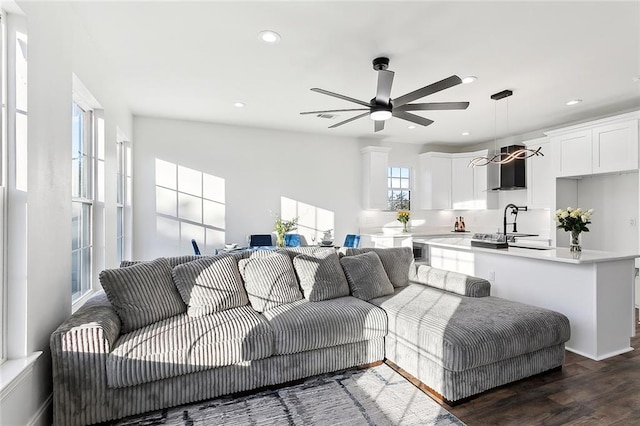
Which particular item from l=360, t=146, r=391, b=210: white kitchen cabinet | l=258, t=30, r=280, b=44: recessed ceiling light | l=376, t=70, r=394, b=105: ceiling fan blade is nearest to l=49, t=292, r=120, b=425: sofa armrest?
l=258, t=30, r=280, b=44: recessed ceiling light

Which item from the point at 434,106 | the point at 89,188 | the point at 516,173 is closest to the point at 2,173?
the point at 89,188

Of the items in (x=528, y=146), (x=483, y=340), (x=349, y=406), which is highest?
(x=528, y=146)

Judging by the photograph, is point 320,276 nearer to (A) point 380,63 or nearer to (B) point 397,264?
(B) point 397,264

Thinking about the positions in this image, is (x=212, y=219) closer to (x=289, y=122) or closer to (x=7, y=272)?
(x=289, y=122)

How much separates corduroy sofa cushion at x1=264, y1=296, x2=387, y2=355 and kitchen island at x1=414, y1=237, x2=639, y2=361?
180cm

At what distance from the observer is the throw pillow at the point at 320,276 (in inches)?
124

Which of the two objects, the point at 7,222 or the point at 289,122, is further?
the point at 289,122

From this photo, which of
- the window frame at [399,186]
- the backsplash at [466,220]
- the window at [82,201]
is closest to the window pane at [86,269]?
the window at [82,201]

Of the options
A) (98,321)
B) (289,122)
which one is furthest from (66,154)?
(289,122)

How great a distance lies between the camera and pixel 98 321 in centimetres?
216

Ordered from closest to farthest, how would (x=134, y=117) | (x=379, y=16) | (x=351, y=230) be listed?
(x=379, y=16) < (x=134, y=117) < (x=351, y=230)

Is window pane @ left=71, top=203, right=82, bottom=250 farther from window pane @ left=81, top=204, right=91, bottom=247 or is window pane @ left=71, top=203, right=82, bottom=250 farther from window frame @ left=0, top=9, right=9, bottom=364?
window frame @ left=0, top=9, right=9, bottom=364

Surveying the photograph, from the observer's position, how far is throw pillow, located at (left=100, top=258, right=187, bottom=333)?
2.45 m

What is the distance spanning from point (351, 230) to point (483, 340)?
15.2 feet
